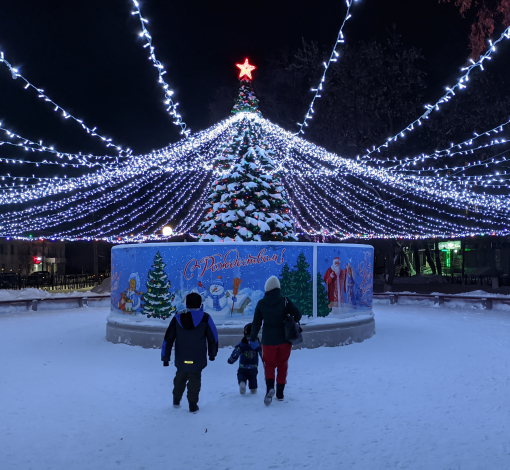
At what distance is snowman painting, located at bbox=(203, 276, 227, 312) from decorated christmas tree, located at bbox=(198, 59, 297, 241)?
3.49 metres

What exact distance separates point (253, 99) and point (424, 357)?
9.84 meters

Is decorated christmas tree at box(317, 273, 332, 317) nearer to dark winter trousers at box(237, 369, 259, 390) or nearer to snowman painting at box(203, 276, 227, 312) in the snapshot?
snowman painting at box(203, 276, 227, 312)

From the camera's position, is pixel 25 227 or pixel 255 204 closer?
pixel 255 204

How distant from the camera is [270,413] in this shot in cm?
600

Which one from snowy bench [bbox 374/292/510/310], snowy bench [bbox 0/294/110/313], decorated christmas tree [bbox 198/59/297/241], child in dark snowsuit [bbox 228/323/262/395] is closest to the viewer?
child in dark snowsuit [bbox 228/323/262/395]

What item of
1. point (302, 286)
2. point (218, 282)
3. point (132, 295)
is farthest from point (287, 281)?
point (132, 295)

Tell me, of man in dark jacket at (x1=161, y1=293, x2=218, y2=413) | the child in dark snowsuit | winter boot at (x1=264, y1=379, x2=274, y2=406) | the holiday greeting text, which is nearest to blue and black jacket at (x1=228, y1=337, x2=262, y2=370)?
the child in dark snowsuit

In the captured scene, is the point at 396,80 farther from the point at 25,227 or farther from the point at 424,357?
the point at 424,357

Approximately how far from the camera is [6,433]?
5.30 m

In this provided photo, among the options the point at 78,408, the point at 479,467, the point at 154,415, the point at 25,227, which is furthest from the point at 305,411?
the point at 25,227


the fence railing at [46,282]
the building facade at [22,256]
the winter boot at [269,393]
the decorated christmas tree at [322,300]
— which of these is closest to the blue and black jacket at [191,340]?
the winter boot at [269,393]

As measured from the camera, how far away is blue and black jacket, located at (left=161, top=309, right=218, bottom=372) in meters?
6.12

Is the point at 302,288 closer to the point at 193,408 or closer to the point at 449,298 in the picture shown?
the point at 193,408

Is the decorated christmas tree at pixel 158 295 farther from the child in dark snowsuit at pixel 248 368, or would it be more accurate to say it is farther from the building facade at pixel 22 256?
the building facade at pixel 22 256
